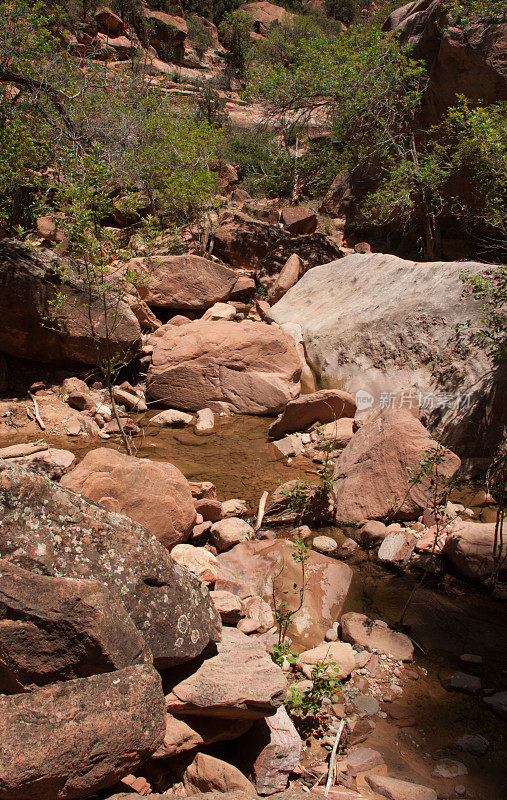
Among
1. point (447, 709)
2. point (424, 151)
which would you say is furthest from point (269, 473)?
point (424, 151)

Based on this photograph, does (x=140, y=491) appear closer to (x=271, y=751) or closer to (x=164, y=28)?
(x=271, y=751)

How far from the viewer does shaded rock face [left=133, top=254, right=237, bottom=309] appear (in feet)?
30.7

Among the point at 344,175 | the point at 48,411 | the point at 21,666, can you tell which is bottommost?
the point at 48,411

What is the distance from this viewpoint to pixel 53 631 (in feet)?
5.70

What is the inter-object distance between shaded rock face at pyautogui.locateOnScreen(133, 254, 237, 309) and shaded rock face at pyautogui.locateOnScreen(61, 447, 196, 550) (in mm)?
5866

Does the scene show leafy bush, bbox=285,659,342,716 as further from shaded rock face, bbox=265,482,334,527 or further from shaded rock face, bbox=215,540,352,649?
shaded rock face, bbox=265,482,334,527

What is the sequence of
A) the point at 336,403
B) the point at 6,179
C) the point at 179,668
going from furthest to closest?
the point at 6,179
the point at 336,403
the point at 179,668

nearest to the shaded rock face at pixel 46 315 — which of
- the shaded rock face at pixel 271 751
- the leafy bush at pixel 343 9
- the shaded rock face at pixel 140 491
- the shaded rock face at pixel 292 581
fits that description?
the shaded rock face at pixel 140 491

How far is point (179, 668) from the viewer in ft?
7.29

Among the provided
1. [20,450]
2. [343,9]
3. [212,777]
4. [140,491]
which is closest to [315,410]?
[140,491]

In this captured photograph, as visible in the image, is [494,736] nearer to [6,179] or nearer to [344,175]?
[6,179]

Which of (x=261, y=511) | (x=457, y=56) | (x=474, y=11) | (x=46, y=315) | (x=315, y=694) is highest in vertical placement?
(x=474, y=11)

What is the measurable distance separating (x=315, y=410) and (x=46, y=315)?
13.7ft

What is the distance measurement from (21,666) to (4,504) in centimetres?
56
